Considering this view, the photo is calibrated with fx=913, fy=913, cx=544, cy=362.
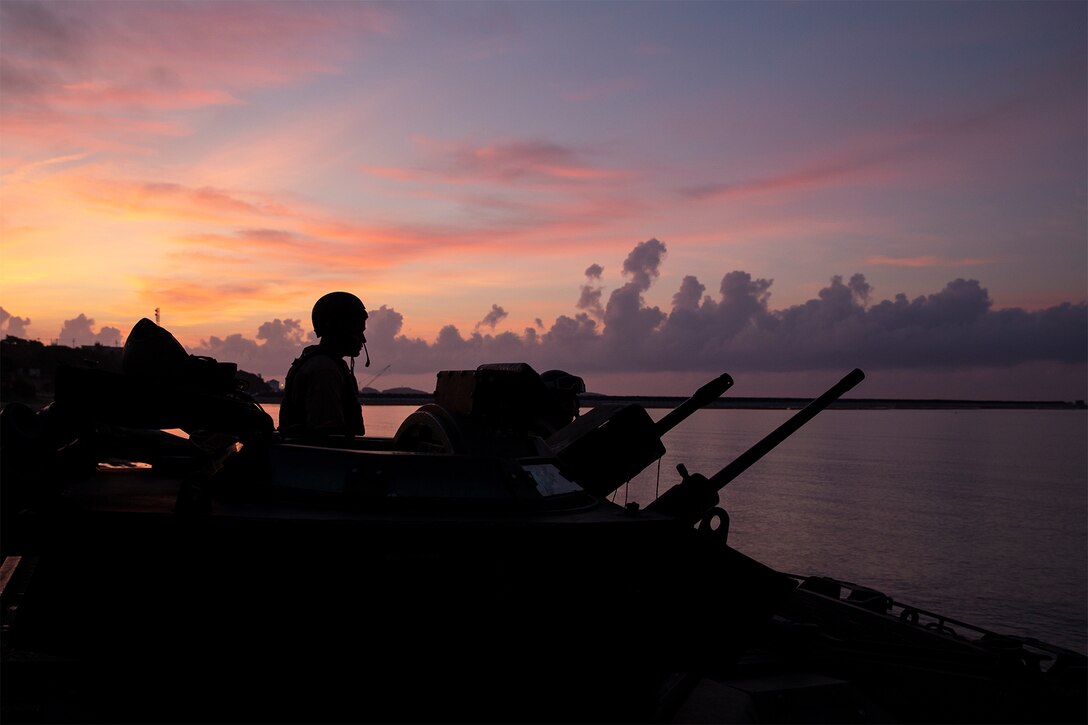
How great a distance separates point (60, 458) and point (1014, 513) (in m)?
61.7

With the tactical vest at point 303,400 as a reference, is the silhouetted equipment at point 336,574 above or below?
below

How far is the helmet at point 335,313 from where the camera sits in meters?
8.73

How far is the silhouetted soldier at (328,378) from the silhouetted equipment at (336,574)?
1.20 feet

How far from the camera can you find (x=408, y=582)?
605cm

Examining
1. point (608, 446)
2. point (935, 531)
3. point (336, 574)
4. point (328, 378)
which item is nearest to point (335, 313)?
point (328, 378)

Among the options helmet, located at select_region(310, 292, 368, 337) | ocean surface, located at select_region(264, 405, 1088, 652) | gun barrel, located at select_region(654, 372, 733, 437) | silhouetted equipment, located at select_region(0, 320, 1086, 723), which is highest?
helmet, located at select_region(310, 292, 368, 337)

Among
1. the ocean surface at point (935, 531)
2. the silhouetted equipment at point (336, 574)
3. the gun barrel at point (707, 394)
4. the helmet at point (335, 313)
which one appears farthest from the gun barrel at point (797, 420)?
the ocean surface at point (935, 531)

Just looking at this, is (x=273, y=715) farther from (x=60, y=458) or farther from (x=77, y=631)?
(x=60, y=458)

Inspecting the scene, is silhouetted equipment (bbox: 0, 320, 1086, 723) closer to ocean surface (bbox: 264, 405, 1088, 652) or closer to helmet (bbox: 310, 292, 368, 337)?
helmet (bbox: 310, 292, 368, 337)

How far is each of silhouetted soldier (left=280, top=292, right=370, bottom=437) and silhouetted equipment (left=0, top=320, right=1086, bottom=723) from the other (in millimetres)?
365

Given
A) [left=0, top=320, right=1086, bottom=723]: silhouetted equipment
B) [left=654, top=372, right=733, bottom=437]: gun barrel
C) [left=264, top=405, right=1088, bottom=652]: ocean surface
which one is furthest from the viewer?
[left=264, top=405, right=1088, bottom=652]: ocean surface

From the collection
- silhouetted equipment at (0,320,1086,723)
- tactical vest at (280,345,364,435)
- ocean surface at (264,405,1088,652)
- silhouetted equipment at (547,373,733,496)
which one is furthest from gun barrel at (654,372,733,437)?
ocean surface at (264,405,1088,652)

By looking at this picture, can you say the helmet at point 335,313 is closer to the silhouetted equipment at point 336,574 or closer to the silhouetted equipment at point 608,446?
the silhouetted equipment at point 336,574

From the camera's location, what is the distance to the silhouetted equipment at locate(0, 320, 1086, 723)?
5836mm
